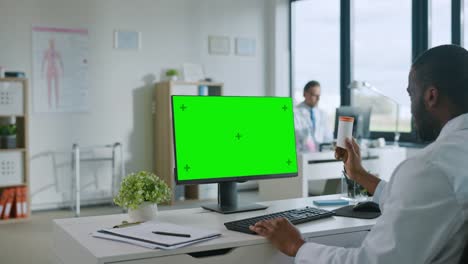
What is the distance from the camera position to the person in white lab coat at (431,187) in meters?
1.31

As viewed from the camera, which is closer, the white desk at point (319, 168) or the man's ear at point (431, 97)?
the man's ear at point (431, 97)

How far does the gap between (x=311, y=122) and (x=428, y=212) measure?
15.8 feet

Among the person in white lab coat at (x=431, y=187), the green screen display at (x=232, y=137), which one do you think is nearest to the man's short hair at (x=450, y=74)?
the person in white lab coat at (x=431, y=187)

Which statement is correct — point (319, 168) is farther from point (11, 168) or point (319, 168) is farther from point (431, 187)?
point (431, 187)

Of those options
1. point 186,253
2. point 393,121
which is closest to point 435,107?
point 186,253

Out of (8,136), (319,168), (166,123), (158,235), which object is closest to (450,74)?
(158,235)

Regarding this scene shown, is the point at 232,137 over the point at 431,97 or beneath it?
beneath

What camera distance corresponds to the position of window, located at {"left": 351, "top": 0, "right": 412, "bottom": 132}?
6.30 m

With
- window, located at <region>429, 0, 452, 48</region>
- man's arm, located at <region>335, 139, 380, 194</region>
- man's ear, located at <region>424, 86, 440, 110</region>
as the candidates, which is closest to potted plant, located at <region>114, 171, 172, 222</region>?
man's arm, located at <region>335, 139, 380, 194</region>

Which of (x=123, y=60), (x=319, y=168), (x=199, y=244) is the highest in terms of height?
(x=123, y=60)

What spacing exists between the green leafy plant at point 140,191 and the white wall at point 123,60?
4298 mm

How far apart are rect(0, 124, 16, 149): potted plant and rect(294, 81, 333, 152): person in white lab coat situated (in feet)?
9.09

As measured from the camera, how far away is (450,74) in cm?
144

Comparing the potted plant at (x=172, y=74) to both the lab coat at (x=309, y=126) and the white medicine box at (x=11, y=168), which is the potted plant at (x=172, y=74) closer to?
the lab coat at (x=309, y=126)
